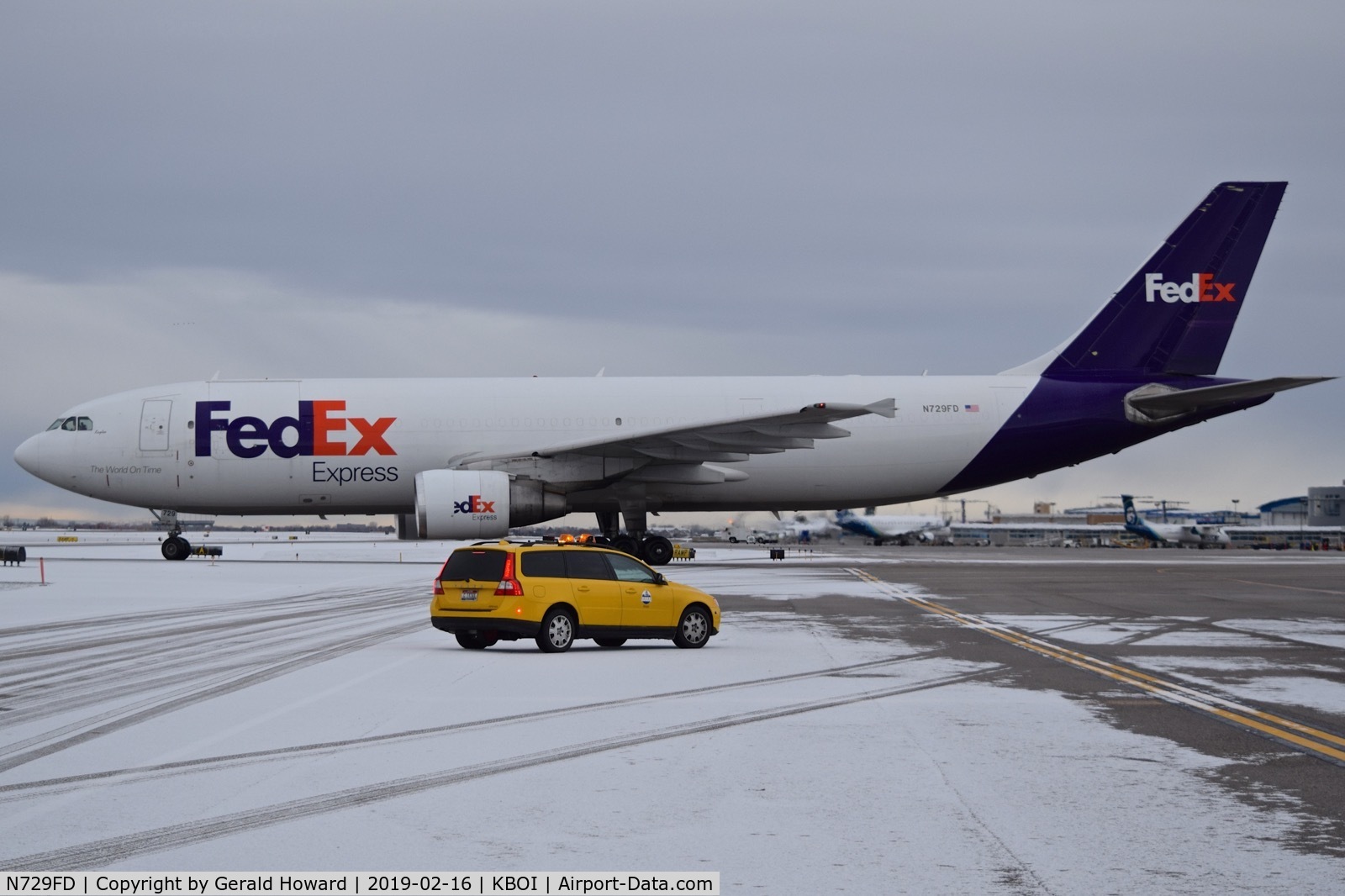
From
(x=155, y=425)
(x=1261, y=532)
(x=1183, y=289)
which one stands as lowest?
(x=1261, y=532)

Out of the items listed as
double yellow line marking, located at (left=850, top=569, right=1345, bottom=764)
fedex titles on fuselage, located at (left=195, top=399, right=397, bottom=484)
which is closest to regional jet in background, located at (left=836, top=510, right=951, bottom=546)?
fedex titles on fuselage, located at (left=195, top=399, right=397, bottom=484)

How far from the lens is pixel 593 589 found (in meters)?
17.0

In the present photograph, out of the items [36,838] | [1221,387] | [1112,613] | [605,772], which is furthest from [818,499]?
[36,838]

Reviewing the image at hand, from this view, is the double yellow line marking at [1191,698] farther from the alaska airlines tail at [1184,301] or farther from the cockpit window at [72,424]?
the cockpit window at [72,424]

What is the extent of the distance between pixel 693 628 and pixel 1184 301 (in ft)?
93.2

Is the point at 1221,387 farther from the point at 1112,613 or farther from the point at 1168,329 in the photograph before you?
the point at 1112,613

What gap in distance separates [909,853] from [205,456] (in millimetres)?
33681

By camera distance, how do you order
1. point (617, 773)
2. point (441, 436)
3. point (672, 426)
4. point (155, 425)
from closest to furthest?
point (617, 773) < point (672, 426) < point (441, 436) < point (155, 425)

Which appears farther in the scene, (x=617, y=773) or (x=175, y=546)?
(x=175, y=546)

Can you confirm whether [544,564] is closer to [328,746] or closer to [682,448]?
[328,746]

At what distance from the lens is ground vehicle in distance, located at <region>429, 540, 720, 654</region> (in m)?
16.5

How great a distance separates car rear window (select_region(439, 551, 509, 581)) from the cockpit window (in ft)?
84.8

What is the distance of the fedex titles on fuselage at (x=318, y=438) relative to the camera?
119ft
